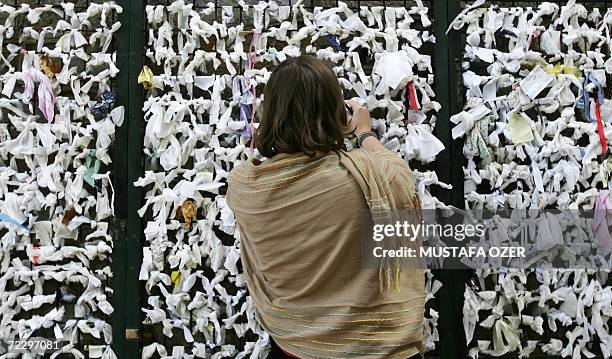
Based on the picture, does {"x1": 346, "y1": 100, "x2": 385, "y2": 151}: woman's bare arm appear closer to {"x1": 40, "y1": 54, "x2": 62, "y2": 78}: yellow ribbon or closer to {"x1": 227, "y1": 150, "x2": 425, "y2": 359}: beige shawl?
{"x1": 227, "y1": 150, "x2": 425, "y2": 359}: beige shawl

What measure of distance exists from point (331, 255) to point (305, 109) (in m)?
0.38

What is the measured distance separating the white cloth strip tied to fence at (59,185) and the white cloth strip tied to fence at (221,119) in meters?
0.17

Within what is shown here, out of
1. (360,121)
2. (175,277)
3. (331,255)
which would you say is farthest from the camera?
(175,277)

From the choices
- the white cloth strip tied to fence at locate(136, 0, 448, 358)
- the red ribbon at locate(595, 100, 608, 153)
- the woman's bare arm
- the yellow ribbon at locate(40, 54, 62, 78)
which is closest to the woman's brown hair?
the woman's bare arm

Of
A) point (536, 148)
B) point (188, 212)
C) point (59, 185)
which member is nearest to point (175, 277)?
point (188, 212)

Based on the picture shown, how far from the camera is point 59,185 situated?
237cm

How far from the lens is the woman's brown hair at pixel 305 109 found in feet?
5.25

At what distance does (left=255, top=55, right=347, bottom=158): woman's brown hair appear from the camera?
160cm

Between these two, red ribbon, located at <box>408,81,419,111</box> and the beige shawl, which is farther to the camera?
red ribbon, located at <box>408,81,419,111</box>

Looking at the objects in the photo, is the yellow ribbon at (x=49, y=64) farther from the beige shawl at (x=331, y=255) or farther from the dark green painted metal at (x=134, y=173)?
the beige shawl at (x=331, y=255)

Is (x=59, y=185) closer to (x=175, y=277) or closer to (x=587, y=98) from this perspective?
(x=175, y=277)

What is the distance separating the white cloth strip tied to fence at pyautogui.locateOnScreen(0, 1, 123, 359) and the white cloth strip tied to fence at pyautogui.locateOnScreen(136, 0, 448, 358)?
0.17 meters

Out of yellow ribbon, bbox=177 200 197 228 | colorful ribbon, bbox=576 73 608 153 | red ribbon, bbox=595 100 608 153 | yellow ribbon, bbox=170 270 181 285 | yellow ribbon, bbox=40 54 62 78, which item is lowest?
yellow ribbon, bbox=170 270 181 285

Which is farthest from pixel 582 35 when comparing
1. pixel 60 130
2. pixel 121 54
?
pixel 60 130
